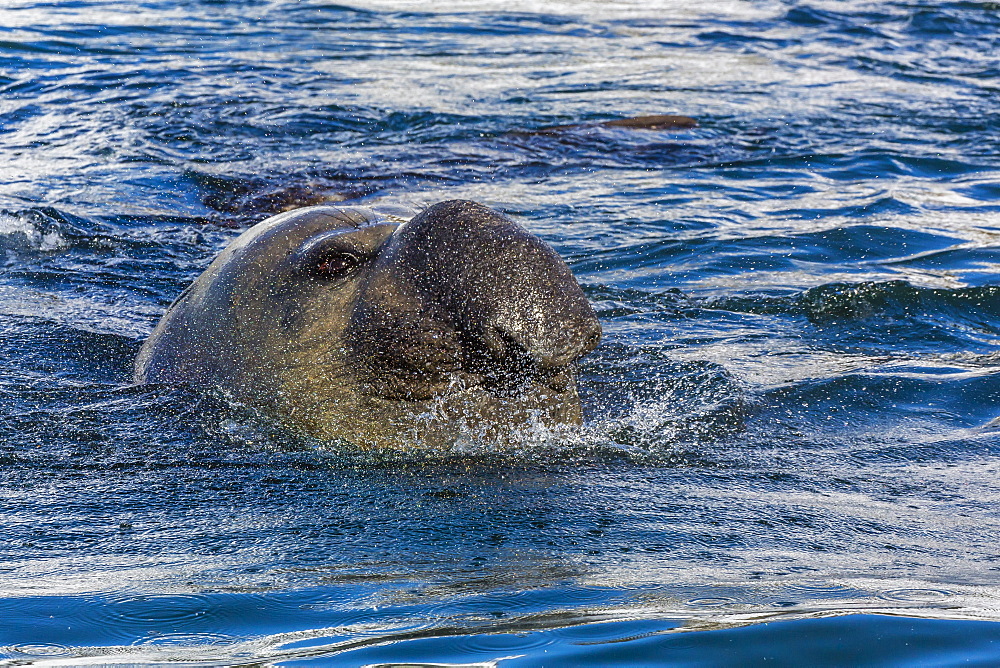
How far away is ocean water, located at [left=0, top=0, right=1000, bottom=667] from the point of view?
9.53ft

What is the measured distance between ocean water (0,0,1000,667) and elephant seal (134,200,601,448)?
0.48 feet

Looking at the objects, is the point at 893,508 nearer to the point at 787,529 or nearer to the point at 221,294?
the point at 787,529

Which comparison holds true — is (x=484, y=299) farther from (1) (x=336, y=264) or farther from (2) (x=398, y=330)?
(1) (x=336, y=264)

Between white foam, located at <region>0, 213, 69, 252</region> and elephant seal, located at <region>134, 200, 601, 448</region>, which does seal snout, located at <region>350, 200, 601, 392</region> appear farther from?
white foam, located at <region>0, 213, 69, 252</region>

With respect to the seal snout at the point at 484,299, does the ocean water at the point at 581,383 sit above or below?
below

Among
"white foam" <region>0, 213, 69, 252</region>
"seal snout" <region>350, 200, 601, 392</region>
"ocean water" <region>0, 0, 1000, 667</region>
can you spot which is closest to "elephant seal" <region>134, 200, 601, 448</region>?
"seal snout" <region>350, 200, 601, 392</region>

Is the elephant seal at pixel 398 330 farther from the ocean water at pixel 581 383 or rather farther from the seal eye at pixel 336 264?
the ocean water at pixel 581 383

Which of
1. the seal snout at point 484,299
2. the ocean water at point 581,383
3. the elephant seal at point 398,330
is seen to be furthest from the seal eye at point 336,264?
the ocean water at point 581,383

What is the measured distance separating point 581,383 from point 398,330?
171 cm

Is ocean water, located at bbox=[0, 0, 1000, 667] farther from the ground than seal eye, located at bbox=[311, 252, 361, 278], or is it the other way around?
seal eye, located at bbox=[311, 252, 361, 278]

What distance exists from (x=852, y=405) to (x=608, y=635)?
291cm

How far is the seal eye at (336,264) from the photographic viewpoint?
4078mm

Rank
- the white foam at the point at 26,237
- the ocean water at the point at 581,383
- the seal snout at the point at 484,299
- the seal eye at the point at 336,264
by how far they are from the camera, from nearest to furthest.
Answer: the ocean water at the point at 581,383 < the seal snout at the point at 484,299 < the seal eye at the point at 336,264 < the white foam at the point at 26,237

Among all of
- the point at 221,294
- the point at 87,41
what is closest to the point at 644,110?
the point at 87,41
